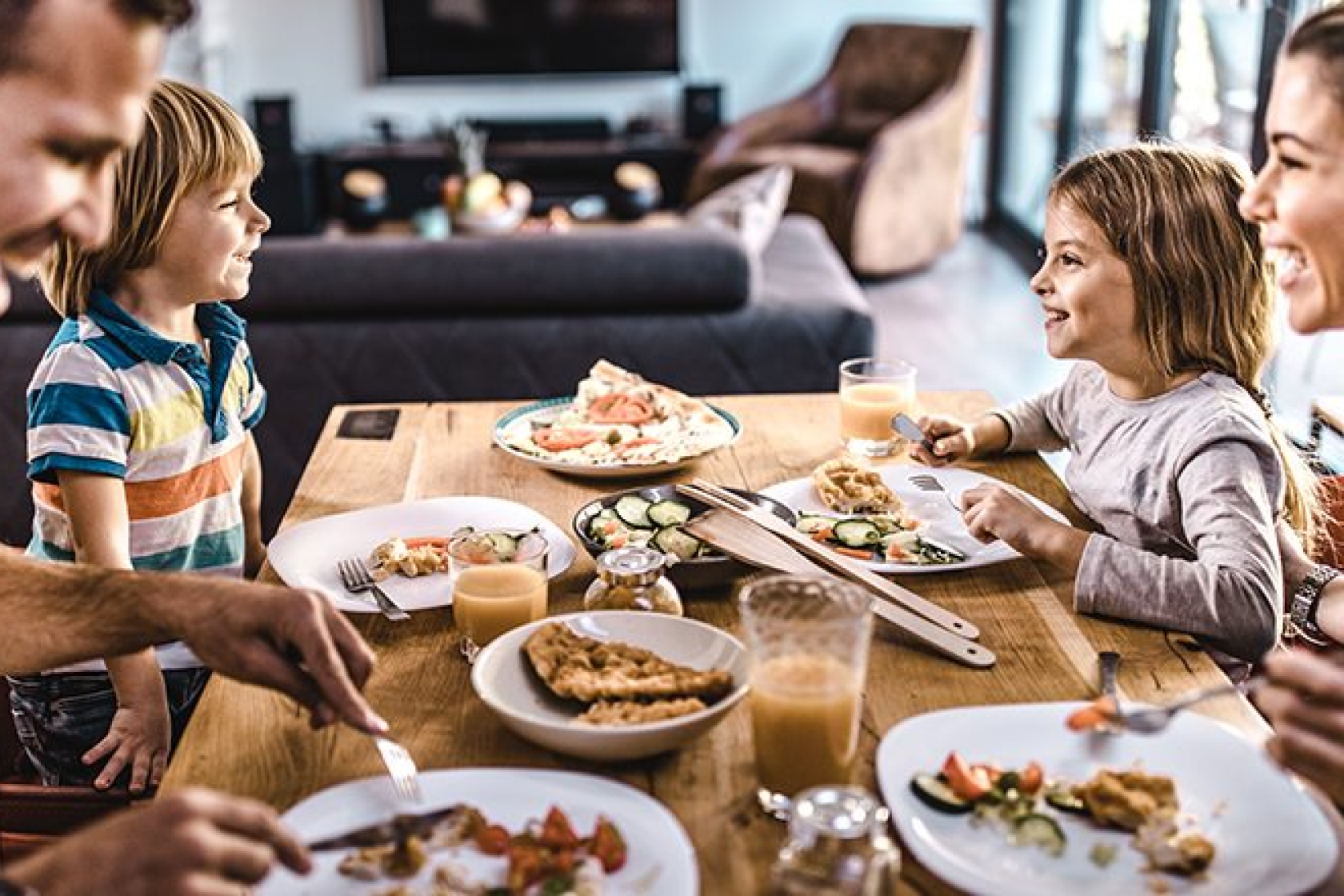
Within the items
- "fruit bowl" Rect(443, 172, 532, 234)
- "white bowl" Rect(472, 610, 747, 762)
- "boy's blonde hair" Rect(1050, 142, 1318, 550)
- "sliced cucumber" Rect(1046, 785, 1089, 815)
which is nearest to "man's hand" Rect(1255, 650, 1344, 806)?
"sliced cucumber" Rect(1046, 785, 1089, 815)

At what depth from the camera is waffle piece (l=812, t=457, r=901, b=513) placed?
1981 millimetres

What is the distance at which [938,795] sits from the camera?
4.06ft

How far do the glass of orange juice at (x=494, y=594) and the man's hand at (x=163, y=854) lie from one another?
54 cm

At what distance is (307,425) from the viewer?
12.2 ft

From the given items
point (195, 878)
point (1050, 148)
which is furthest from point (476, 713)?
point (1050, 148)

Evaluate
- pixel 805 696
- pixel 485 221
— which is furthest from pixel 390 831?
pixel 485 221

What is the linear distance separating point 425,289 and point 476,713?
228 centimetres

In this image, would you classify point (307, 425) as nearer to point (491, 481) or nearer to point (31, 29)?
point (491, 481)

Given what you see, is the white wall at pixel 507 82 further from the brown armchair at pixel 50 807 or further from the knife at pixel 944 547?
the brown armchair at pixel 50 807

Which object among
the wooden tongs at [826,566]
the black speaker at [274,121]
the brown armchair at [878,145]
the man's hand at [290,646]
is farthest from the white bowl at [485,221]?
the man's hand at [290,646]

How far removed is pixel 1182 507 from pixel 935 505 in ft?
1.05

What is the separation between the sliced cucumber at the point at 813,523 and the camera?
6.24 ft

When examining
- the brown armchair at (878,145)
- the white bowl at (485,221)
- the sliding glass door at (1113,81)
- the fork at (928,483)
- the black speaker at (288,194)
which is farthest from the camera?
the black speaker at (288,194)

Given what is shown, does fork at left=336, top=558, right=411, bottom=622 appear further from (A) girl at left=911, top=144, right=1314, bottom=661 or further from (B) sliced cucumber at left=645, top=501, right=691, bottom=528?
(A) girl at left=911, top=144, right=1314, bottom=661
